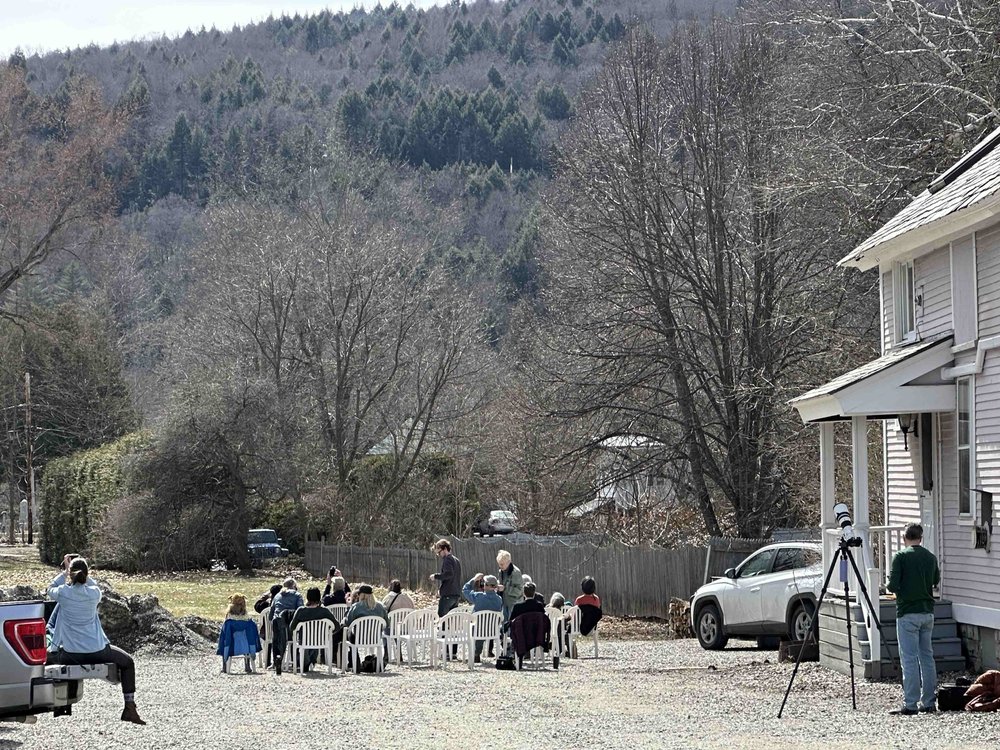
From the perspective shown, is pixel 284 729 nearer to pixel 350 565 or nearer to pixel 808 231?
pixel 808 231

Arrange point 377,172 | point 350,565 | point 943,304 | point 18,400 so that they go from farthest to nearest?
point 377,172, point 18,400, point 350,565, point 943,304

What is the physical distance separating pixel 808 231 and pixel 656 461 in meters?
5.79

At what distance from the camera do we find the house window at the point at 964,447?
55.1 ft

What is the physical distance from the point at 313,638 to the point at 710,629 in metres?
7.11

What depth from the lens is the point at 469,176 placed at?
116625 millimetres

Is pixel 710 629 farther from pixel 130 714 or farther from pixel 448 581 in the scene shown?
pixel 130 714

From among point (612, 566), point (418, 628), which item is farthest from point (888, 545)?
point (612, 566)

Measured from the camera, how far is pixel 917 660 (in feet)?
45.7

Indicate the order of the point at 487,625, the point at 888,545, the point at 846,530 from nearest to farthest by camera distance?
1. the point at 846,530
2. the point at 888,545
3. the point at 487,625

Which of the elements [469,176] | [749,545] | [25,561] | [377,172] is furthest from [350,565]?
[469,176]

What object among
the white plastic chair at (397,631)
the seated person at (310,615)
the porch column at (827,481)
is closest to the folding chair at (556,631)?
the white plastic chair at (397,631)

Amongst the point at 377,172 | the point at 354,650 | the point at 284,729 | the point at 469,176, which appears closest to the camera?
the point at 284,729

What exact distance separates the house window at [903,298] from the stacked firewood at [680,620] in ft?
29.7

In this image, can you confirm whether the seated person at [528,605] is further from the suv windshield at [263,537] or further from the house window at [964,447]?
the suv windshield at [263,537]
